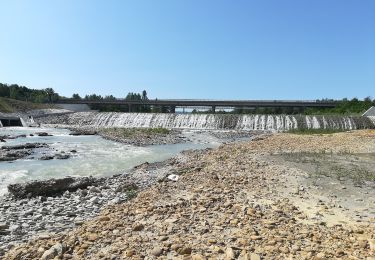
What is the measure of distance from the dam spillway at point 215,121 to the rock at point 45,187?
165ft

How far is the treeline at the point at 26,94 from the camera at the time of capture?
100m

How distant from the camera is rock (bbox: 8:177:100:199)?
15414mm

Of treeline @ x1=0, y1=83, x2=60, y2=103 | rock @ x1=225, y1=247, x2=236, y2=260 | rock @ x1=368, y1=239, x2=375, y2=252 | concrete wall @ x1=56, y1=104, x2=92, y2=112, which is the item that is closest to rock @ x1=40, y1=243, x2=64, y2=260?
rock @ x1=225, y1=247, x2=236, y2=260

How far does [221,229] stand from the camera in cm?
880

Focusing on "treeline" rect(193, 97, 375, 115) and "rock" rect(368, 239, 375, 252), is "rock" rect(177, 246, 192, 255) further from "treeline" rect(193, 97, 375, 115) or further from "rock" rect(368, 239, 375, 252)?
"treeline" rect(193, 97, 375, 115)

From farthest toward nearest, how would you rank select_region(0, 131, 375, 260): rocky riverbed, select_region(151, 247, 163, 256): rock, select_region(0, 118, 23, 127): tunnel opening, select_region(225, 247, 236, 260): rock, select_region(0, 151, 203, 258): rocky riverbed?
select_region(0, 118, 23, 127): tunnel opening, select_region(0, 151, 203, 258): rocky riverbed, select_region(151, 247, 163, 256): rock, select_region(0, 131, 375, 260): rocky riverbed, select_region(225, 247, 236, 260): rock

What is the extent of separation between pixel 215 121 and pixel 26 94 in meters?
68.5

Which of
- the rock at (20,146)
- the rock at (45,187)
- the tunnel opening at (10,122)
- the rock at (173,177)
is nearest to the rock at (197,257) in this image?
the rock at (173,177)

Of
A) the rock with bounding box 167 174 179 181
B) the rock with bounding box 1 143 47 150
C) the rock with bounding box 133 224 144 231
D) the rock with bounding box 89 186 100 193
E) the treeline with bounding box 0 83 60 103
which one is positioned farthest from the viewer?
the treeline with bounding box 0 83 60 103

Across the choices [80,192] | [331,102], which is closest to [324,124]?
[331,102]

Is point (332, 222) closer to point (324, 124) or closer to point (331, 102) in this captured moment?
point (324, 124)

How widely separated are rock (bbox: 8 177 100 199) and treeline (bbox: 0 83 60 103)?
287 feet

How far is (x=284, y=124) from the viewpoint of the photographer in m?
64.6

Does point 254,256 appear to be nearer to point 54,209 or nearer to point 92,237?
point 92,237
